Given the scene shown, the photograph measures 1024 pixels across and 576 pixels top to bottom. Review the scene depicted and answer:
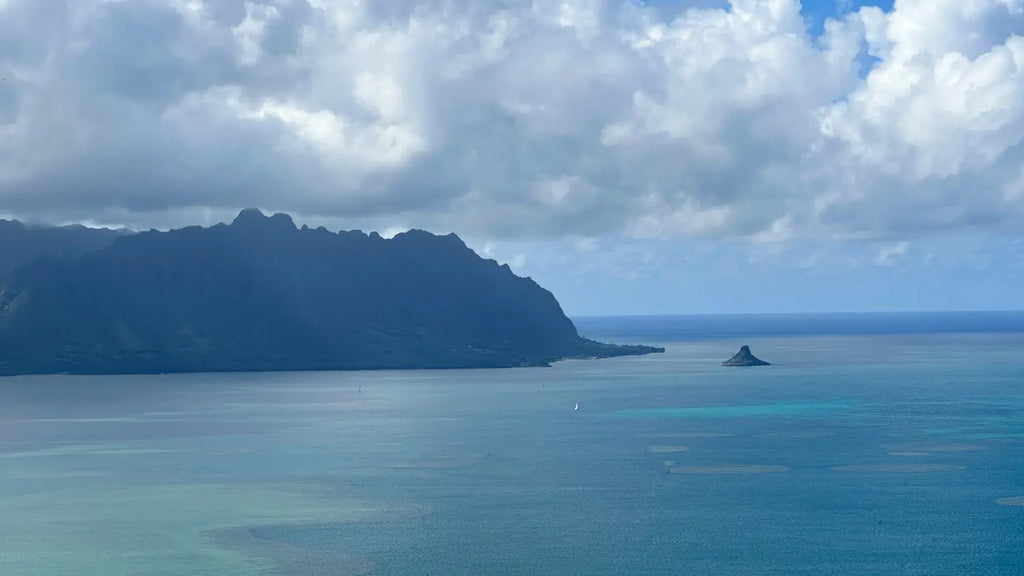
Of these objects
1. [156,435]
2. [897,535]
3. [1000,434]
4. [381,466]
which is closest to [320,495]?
[381,466]

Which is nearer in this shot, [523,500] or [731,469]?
[523,500]

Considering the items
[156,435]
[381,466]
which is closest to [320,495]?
[381,466]

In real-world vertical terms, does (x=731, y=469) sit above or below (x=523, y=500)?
above

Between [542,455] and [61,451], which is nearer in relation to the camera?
[542,455]

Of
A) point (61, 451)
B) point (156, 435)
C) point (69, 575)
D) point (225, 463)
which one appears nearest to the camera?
point (69, 575)

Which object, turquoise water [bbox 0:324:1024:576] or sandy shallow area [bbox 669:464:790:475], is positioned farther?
sandy shallow area [bbox 669:464:790:475]

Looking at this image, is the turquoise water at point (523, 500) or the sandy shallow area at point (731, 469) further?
the sandy shallow area at point (731, 469)

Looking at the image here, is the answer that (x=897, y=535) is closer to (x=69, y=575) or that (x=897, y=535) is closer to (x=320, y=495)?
(x=320, y=495)

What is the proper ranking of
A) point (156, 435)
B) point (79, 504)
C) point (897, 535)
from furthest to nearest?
point (156, 435) < point (79, 504) < point (897, 535)

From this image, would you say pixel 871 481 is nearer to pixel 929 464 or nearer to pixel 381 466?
pixel 929 464

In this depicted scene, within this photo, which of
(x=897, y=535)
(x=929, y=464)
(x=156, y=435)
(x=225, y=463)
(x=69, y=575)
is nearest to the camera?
(x=69, y=575)
